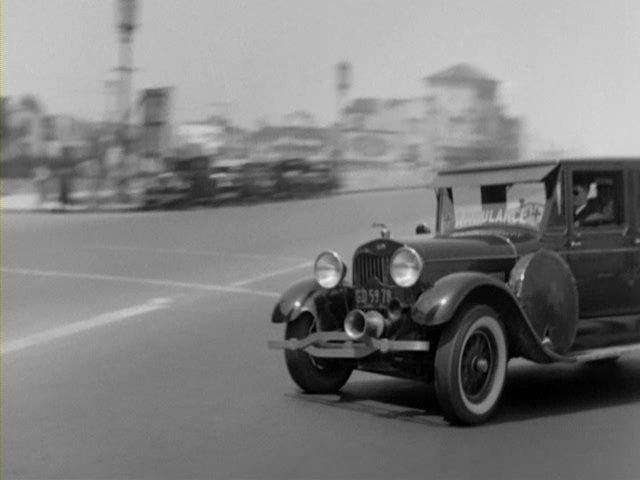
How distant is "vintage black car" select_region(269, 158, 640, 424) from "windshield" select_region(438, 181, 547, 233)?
0.03ft

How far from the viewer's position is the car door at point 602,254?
7.53 metres

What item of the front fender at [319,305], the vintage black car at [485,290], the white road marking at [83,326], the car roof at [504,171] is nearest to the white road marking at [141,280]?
the white road marking at [83,326]

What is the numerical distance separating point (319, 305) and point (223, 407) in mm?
1131

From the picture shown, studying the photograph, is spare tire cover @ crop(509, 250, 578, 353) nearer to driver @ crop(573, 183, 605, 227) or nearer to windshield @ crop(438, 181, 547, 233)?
windshield @ crop(438, 181, 547, 233)

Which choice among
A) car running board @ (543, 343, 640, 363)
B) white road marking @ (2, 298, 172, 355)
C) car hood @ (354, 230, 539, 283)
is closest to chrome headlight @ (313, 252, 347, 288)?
car hood @ (354, 230, 539, 283)

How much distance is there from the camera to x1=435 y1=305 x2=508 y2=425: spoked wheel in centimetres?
629

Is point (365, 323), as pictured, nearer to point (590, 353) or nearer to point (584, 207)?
point (590, 353)

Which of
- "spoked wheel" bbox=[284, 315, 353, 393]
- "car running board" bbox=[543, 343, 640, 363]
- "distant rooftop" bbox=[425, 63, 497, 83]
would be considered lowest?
"spoked wheel" bbox=[284, 315, 353, 393]

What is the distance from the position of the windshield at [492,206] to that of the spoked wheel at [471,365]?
1.13 metres

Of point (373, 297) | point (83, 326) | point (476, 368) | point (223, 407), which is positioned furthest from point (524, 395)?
point (83, 326)

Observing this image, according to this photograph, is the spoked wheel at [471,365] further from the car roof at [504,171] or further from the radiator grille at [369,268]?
the car roof at [504,171]

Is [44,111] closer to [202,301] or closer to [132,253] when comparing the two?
[132,253]

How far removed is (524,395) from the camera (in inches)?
293

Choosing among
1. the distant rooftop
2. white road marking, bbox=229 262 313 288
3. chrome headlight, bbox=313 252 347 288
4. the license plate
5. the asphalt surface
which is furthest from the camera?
the distant rooftop
